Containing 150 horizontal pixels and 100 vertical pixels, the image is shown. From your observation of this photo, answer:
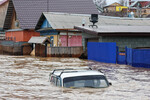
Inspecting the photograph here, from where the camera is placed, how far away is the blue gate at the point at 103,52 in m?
27.4

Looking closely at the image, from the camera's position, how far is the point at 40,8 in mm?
50625

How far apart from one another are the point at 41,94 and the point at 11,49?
1134 inches

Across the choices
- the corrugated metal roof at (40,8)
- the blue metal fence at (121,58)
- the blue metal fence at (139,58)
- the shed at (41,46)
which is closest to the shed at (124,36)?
the blue metal fence at (121,58)

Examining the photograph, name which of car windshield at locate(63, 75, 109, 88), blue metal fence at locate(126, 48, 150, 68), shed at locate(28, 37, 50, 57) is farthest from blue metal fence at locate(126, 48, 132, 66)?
shed at locate(28, 37, 50, 57)

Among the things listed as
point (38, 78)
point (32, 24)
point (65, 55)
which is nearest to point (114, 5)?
point (32, 24)

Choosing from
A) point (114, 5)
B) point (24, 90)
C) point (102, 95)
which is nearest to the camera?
point (102, 95)

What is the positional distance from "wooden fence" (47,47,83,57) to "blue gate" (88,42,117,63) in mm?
3271

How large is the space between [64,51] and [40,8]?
17.0m

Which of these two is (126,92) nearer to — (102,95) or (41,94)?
(102,95)

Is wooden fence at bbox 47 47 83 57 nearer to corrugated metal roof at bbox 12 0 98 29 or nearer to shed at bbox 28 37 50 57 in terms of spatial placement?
shed at bbox 28 37 50 57

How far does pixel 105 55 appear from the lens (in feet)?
93.0

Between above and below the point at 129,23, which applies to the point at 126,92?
below

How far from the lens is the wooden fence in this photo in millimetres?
34969

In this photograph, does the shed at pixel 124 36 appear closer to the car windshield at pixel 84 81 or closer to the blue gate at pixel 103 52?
the blue gate at pixel 103 52
